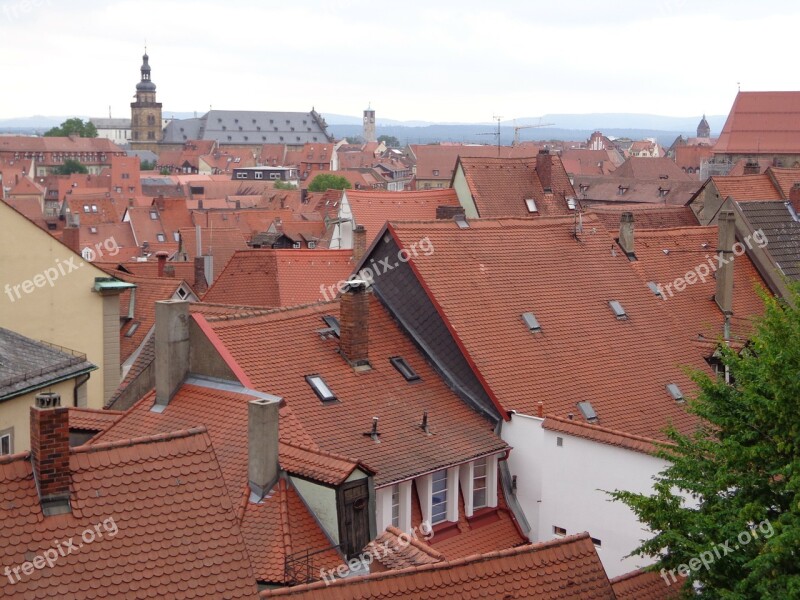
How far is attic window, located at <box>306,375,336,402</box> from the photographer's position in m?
23.0

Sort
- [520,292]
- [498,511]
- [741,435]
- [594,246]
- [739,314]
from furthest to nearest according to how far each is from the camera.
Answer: [739,314], [594,246], [520,292], [498,511], [741,435]

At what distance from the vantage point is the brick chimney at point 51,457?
13289mm

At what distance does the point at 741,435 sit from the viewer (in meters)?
15.4

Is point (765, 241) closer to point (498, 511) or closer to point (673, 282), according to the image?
point (673, 282)

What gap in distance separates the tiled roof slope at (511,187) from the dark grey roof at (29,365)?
84.2 feet

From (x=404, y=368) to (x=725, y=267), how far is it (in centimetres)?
1445

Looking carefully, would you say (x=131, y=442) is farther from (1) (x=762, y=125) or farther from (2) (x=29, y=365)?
(1) (x=762, y=125)

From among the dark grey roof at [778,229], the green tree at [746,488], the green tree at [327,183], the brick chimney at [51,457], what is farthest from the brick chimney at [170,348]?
the green tree at [327,183]

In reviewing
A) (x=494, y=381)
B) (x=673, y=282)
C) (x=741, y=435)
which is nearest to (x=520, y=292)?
(x=494, y=381)

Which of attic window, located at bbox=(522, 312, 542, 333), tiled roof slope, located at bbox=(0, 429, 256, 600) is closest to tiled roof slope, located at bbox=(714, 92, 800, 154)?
attic window, located at bbox=(522, 312, 542, 333)

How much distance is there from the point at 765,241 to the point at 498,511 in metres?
19.1

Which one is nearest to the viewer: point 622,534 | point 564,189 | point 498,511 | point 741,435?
point 741,435

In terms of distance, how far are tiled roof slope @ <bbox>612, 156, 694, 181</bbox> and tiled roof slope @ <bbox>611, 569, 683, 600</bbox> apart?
4421 inches

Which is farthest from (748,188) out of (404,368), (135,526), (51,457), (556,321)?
(51,457)
